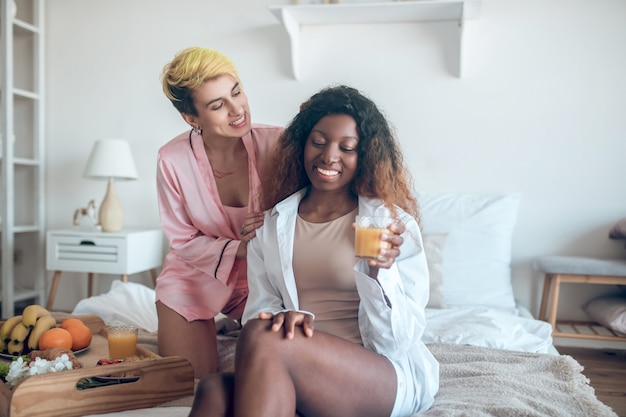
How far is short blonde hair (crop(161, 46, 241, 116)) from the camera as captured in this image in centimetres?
179

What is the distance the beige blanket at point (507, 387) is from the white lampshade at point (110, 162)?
1682 millimetres

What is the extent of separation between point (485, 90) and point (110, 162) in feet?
6.81

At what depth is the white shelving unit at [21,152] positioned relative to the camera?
3371 millimetres

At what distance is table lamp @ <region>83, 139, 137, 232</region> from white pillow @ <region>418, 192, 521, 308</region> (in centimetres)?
167

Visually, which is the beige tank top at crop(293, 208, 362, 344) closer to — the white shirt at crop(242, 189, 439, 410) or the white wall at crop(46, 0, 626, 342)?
the white shirt at crop(242, 189, 439, 410)

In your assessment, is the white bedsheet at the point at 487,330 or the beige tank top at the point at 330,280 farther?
the white bedsheet at the point at 487,330

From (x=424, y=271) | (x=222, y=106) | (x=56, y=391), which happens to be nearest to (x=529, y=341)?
(x=424, y=271)

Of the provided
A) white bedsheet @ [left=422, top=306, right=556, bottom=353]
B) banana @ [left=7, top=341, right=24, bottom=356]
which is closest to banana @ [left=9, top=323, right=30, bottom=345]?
banana @ [left=7, top=341, right=24, bottom=356]

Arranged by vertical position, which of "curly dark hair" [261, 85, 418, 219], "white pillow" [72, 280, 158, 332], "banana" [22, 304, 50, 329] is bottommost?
"white pillow" [72, 280, 158, 332]

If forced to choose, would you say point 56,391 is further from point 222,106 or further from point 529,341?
point 529,341

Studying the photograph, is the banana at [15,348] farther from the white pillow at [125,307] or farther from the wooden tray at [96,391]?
the white pillow at [125,307]

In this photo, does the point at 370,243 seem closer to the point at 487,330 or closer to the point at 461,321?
the point at 487,330

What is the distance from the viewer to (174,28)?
3432 mm

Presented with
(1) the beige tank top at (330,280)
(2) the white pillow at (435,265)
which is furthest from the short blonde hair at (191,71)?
(2) the white pillow at (435,265)
